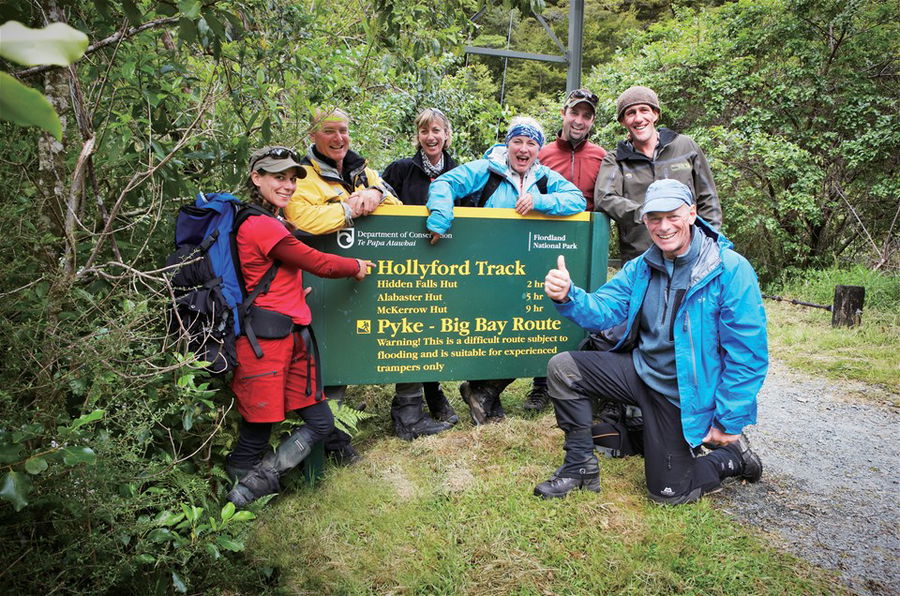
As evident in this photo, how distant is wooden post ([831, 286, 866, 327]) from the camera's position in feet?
25.1

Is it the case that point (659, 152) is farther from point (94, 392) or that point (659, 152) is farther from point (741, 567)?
point (94, 392)

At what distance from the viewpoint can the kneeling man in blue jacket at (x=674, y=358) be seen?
3.29 meters

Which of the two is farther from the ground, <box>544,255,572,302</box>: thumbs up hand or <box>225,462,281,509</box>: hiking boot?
<box>544,255,572,302</box>: thumbs up hand

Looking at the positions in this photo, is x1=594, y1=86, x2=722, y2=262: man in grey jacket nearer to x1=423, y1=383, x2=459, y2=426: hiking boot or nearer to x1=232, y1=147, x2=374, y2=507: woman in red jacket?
x1=423, y1=383, x2=459, y2=426: hiking boot

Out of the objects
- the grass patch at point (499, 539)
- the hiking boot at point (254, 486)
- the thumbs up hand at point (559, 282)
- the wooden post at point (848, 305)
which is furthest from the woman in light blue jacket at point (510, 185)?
the wooden post at point (848, 305)

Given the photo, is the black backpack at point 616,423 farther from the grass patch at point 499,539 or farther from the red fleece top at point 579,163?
the red fleece top at point 579,163

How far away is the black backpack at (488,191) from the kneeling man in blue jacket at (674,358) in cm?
113

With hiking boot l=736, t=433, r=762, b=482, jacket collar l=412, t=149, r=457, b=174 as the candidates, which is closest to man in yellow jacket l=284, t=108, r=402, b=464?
jacket collar l=412, t=149, r=457, b=174

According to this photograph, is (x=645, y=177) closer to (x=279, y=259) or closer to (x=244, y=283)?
(x=279, y=259)

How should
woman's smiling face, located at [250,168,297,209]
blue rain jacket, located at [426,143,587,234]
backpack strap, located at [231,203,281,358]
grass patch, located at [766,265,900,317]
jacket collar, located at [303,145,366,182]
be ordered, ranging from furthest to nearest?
grass patch, located at [766,265,900,317] < blue rain jacket, located at [426,143,587,234] < jacket collar, located at [303,145,366,182] < woman's smiling face, located at [250,168,297,209] < backpack strap, located at [231,203,281,358]

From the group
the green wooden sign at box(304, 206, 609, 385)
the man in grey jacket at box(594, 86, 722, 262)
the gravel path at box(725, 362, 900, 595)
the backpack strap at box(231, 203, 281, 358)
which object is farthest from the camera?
the man in grey jacket at box(594, 86, 722, 262)

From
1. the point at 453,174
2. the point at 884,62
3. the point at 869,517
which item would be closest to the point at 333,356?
the point at 453,174

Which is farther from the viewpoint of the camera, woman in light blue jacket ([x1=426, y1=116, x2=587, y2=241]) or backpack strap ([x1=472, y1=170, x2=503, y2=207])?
backpack strap ([x1=472, y1=170, x2=503, y2=207])

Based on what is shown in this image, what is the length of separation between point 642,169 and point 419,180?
1706mm
